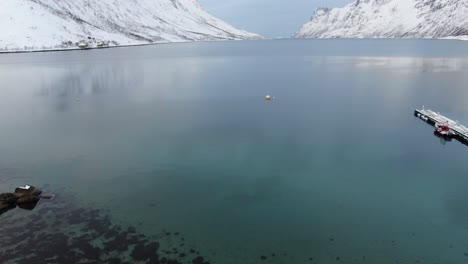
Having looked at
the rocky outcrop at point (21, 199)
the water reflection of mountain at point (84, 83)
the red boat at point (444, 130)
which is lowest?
the rocky outcrop at point (21, 199)

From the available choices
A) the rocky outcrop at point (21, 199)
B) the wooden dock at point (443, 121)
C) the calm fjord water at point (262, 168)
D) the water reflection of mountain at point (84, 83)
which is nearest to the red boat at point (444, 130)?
the wooden dock at point (443, 121)

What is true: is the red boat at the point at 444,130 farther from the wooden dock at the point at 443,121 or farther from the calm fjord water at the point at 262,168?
the calm fjord water at the point at 262,168

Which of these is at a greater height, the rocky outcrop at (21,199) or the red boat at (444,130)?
the red boat at (444,130)

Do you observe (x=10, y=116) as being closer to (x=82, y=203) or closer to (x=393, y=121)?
(x=82, y=203)

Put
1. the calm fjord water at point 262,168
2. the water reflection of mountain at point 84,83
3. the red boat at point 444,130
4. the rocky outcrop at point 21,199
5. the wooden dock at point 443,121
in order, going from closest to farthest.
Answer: the calm fjord water at point 262,168 < the rocky outcrop at point 21,199 < the wooden dock at point 443,121 < the red boat at point 444,130 < the water reflection of mountain at point 84,83

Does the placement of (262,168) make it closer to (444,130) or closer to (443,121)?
(444,130)

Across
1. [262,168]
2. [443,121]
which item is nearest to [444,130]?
[443,121]

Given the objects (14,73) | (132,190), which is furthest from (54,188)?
(14,73)
